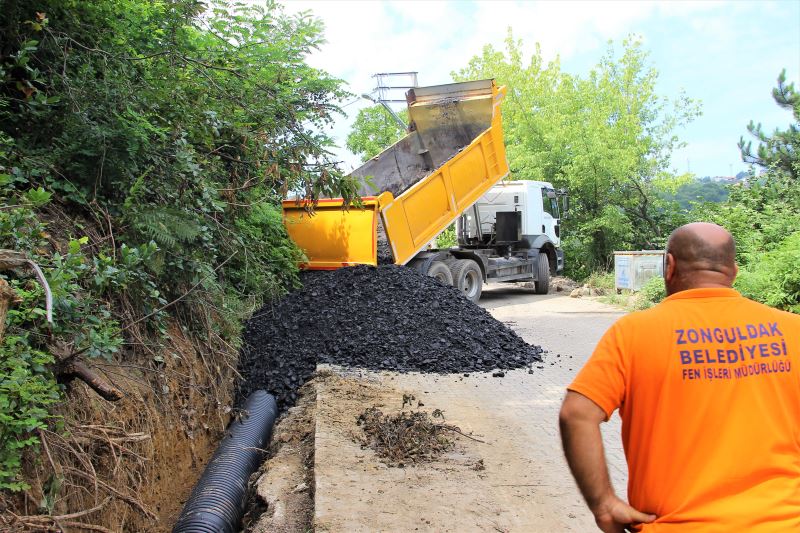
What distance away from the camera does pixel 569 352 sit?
9789mm

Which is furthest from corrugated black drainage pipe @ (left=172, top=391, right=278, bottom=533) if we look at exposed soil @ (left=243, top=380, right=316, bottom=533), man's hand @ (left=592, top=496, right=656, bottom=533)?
man's hand @ (left=592, top=496, right=656, bottom=533)

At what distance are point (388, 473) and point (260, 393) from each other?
3.01 m

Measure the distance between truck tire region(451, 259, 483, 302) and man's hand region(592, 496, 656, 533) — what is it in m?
12.4

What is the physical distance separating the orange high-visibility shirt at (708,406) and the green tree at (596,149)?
1955 cm

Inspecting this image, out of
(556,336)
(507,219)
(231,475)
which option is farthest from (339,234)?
(507,219)

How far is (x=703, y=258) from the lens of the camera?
75.8 inches

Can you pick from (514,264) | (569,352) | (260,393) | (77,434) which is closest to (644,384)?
(77,434)

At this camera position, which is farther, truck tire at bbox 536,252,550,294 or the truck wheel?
truck tire at bbox 536,252,550,294

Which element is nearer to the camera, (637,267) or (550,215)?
(637,267)

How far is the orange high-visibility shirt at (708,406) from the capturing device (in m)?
1.72

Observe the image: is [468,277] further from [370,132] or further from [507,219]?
[370,132]

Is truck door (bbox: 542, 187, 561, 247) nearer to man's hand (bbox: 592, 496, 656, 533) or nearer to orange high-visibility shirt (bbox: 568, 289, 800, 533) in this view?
orange high-visibility shirt (bbox: 568, 289, 800, 533)

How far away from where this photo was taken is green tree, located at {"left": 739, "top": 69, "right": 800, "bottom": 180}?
1681 centimetres

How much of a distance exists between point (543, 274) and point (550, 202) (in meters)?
2.23
